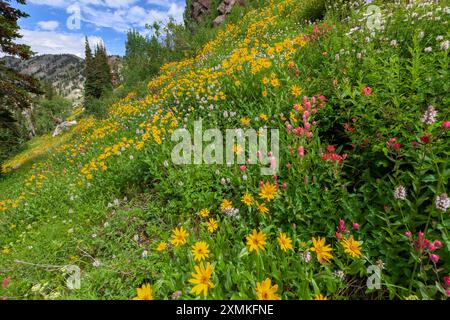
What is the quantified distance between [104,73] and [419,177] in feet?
197

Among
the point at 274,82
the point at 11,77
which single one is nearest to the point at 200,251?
the point at 274,82

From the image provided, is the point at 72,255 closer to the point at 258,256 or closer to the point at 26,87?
the point at 258,256

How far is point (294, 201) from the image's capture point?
8.08 ft

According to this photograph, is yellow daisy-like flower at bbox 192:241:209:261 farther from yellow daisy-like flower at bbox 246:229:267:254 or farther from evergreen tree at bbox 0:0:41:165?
evergreen tree at bbox 0:0:41:165

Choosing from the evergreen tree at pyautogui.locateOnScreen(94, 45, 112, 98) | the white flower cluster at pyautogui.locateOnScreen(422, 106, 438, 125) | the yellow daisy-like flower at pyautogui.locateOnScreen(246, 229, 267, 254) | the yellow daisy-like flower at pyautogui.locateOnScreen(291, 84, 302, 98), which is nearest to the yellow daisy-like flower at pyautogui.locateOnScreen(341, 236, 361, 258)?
the yellow daisy-like flower at pyautogui.locateOnScreen(246, 229, 267, 254)

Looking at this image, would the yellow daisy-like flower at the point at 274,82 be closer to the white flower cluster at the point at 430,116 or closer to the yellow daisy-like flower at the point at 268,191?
the yellow daisy-like flower at the point at 268,191

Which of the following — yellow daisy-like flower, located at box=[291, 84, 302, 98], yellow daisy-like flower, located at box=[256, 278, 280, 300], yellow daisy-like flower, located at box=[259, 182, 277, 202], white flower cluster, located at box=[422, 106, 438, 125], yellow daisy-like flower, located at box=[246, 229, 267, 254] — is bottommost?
yellow daisy-like flower, located at box=[256, 278, 280, 300]

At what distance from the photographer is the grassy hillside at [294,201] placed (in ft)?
6.05

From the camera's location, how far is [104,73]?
52312 mm

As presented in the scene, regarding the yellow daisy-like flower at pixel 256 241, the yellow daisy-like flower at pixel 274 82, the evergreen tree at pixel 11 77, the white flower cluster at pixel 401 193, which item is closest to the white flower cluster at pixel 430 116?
the white flower cluster at pixel 401 193

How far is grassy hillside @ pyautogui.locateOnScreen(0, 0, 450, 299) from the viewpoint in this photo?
1.84 meters

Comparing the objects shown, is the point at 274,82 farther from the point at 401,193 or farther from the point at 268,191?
the point at 401,193

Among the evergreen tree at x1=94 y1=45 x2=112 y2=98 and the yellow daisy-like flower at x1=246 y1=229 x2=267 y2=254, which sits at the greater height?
the evergreen tree at x1=94 y1=45 x2=112 y2=98

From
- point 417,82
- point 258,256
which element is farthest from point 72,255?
point 417,82
